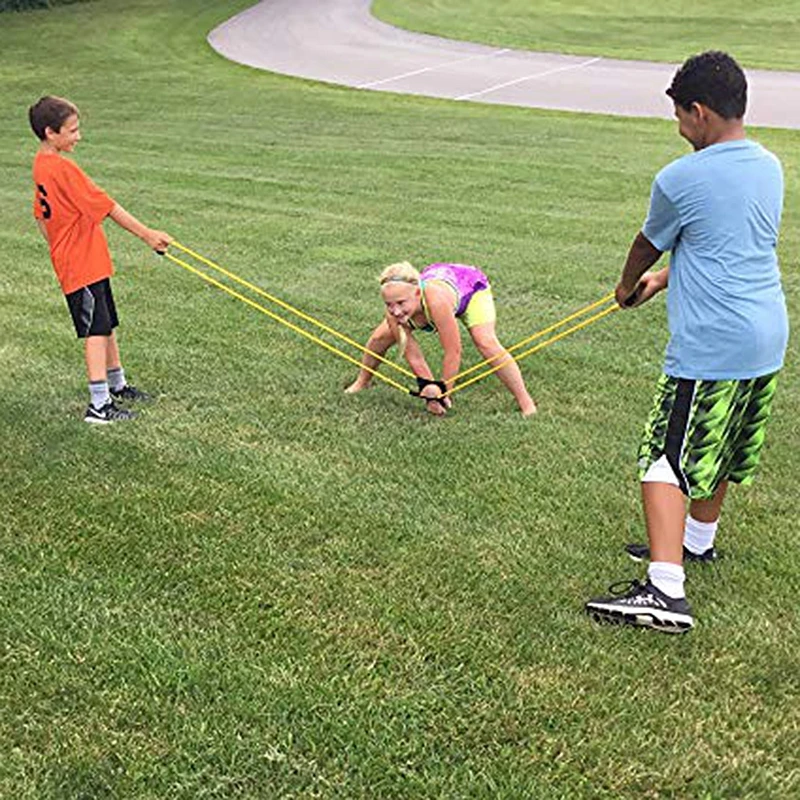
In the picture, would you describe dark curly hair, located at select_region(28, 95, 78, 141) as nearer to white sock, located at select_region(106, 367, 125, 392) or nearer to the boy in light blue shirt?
white sock, located at select_region(106, 367, 125, 392)

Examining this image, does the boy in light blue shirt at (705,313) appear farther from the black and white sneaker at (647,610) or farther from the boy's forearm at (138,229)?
the boy's forearm at (138,229)

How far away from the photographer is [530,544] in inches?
156

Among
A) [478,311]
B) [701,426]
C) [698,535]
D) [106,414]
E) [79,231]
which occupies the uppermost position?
[79,231]

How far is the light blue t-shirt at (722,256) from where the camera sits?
10.2 ft

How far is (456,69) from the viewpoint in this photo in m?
20.6

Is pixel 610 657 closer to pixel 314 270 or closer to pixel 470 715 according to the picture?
pixel 470 715

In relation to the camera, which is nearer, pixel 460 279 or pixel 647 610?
pixel 647 610

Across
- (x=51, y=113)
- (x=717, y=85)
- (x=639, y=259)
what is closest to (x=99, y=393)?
(x=51, y=113)

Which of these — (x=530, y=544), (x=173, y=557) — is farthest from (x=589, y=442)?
(x=173, y=557)

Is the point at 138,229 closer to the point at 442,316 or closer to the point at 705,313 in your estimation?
the point at 442,316

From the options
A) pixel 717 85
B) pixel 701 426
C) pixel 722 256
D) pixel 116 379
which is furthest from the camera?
pixel 116 379

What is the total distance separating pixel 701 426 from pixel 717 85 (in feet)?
3.36

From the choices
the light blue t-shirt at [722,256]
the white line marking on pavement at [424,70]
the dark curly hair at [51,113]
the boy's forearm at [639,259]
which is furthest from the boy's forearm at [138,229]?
the white line marking on pavement at [424,70]

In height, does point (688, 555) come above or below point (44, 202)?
below
